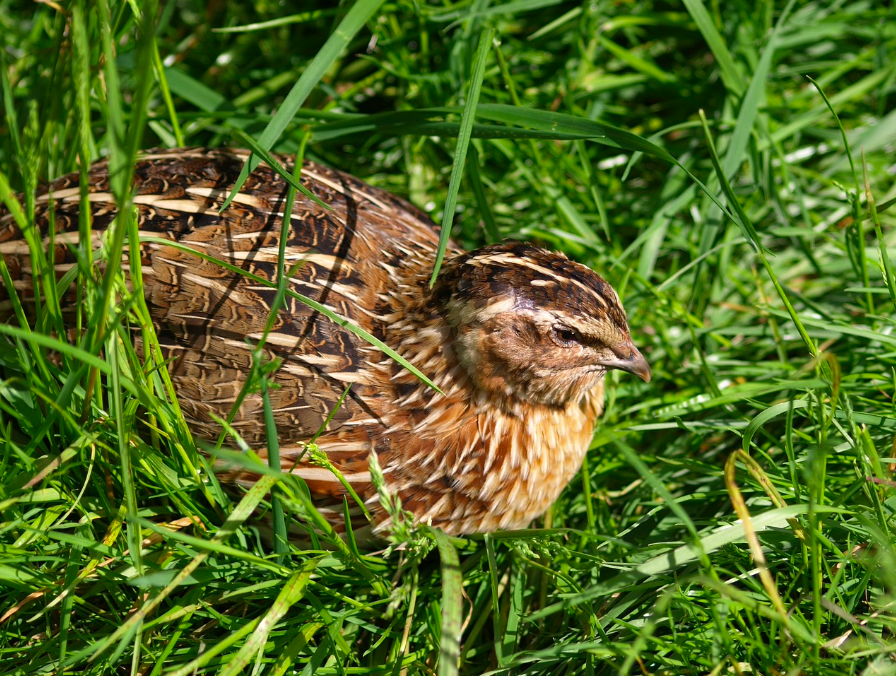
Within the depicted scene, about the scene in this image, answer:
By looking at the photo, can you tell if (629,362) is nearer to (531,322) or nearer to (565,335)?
(565,335)

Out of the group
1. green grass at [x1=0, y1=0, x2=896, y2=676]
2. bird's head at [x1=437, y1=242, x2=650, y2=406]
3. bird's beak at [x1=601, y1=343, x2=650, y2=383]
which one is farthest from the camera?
bird's beak at [x1=601, y1=343, x2=650, y2=383]

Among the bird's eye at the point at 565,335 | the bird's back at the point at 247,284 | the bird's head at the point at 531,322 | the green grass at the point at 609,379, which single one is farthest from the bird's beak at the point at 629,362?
the bird's back at the point at 247,284

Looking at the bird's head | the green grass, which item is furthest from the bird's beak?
the green grass

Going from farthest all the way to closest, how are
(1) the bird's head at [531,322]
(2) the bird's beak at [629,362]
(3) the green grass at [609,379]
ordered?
1. (2) the bird's beak at [629,362]
2. (1) the bird's head at [531,322]
3. (3) the green grass at [609,379]

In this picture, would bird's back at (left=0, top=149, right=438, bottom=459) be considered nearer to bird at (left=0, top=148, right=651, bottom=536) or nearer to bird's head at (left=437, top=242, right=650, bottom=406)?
bird at (left=0, top=148, right=651, bottom=536)

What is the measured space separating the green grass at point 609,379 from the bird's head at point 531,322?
0.31 meters

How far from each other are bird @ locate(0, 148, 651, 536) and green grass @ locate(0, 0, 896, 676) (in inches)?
7.2

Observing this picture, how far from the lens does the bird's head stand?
2.78 metres

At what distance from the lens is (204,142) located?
422cm

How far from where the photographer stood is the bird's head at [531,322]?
278 cm

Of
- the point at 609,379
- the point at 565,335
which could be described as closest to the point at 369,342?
the point at 565,335

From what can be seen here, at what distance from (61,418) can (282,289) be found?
101 cm

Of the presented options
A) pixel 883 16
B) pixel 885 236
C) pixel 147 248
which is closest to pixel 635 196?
pixel 885 236

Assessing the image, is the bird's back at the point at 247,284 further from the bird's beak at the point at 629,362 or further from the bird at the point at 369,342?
the bird's beak at the point at 629,362
